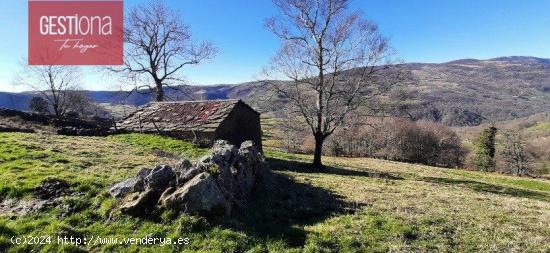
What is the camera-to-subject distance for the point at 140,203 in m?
12.2

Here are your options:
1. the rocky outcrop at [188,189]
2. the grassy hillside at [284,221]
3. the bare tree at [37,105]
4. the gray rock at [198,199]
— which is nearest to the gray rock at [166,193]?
the rocky outcrop at [188,189]

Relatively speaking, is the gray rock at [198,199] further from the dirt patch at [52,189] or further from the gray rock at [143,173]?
the dirt patch at [52,189]

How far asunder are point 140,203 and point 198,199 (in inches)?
79.5

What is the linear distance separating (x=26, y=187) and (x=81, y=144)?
38.2ft

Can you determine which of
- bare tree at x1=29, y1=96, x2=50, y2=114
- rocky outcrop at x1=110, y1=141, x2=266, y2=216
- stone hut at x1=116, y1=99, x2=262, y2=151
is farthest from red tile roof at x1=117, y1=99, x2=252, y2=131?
bare tree at x1=29, y1=96, x2=50, y2=114

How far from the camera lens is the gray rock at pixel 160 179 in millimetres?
12758

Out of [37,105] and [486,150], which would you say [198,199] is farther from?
[37,105]

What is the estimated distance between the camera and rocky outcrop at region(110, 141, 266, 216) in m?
11.8

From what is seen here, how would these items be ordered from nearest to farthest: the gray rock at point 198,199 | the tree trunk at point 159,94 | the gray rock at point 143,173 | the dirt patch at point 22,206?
the gray rock at point 198,199, the dirt patch at point 22,206, the gray rock at point 143,173, the tree trunk at point 159,94

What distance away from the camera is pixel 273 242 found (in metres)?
10.9

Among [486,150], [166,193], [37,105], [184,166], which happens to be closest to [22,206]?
[166,193]

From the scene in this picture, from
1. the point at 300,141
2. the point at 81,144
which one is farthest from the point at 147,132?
the point at 300,141

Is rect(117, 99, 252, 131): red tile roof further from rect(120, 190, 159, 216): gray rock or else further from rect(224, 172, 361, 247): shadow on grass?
rect(120, 190, 159, 216): gray rock

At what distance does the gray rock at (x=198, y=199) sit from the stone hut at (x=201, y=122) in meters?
18.6
